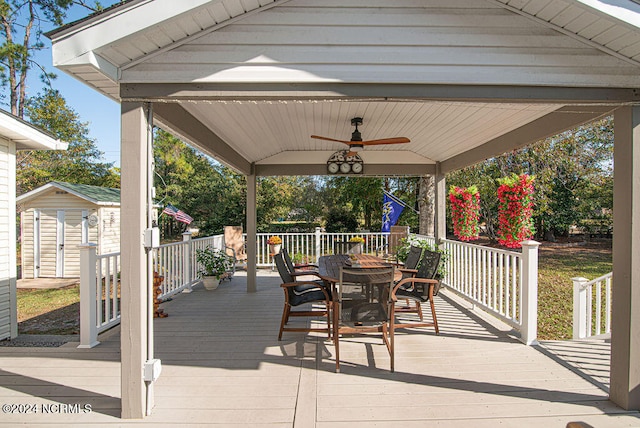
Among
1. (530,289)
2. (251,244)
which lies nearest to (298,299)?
(530,289)

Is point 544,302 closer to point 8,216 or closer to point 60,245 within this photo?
point 8,216

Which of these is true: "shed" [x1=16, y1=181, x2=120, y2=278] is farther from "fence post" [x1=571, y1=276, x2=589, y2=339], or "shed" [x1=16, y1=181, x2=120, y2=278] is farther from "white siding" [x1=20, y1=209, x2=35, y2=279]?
"fence post" [x1=571, y1=276, x2=589, y2=339]

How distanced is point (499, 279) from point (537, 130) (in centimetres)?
180

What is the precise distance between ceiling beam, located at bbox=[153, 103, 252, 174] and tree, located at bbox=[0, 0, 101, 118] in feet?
40.4

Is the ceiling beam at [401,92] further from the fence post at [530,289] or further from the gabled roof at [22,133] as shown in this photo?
the gabled roof at [22,133]

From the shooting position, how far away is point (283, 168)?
6434 mm

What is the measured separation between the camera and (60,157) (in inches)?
629

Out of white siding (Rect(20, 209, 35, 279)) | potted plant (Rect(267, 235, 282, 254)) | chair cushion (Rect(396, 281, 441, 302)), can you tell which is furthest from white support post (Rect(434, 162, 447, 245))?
white siding (Rect(20, 209, 35, 279))

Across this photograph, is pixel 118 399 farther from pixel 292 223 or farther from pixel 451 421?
pixel 292 223

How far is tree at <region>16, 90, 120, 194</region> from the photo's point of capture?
13.6 m

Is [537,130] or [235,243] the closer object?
[537,130]

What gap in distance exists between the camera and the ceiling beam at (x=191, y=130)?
9.21 ft

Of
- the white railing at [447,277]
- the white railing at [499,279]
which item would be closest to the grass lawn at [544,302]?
the white railing at [447,277]

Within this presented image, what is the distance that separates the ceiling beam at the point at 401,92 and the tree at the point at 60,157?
44.6 ft
